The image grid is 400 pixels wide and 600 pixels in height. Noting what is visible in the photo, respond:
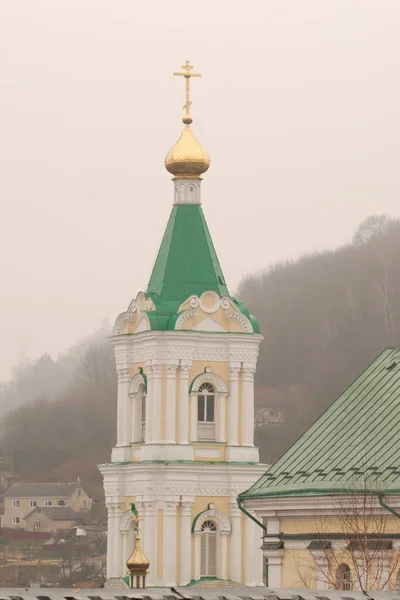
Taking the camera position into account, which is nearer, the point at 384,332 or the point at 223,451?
the point at 223,451

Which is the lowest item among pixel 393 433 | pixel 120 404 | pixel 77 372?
pixel 393 433

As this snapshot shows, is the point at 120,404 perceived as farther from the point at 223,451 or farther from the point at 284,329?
the point at 284,329

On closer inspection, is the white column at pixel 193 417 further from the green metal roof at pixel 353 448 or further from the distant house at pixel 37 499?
the distant house at pixel 37 499

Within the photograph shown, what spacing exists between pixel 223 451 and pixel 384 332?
47.3m

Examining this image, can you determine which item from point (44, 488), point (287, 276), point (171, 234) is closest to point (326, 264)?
point (287, 276)

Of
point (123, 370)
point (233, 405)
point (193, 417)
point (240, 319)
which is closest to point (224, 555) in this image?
point (193, 417)

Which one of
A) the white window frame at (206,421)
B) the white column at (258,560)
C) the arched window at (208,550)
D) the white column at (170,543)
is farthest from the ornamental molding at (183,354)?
the white column at (258,560)

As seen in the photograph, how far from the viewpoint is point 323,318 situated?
10662 cm

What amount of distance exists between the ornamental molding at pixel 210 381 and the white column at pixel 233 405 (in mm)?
197

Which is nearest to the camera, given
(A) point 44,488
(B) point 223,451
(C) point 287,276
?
(B) point 223,451

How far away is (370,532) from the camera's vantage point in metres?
35.1

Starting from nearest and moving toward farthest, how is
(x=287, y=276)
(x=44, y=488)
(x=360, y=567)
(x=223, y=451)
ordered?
1. (x=360, y=567)
2. (x=223, y=451)
3. (x=44, y=488)
4. (x=287, y=276)

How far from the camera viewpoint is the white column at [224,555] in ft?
181

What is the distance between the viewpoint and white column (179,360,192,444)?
55062 millimetres
